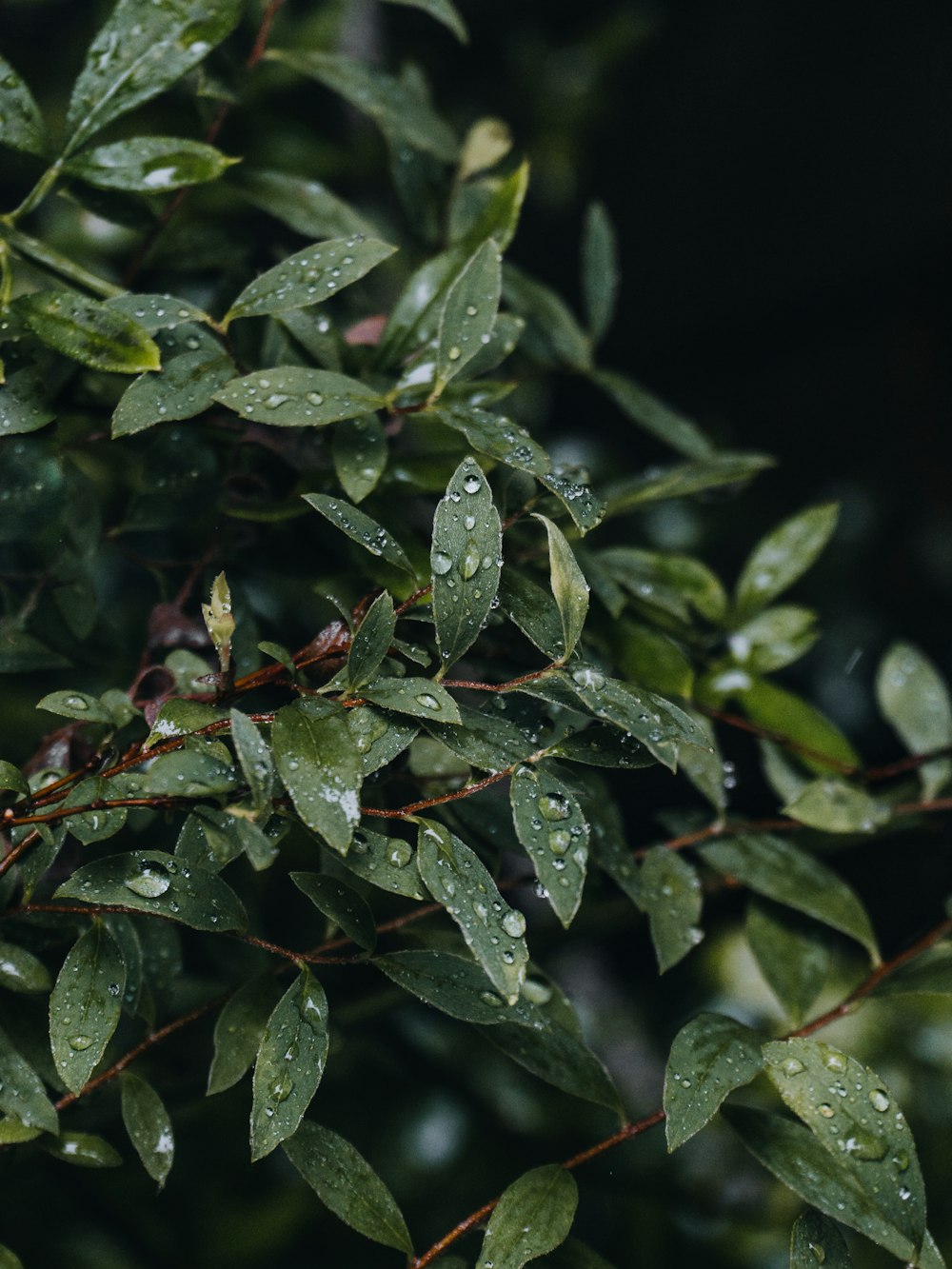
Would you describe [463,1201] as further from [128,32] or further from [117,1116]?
[128,32]

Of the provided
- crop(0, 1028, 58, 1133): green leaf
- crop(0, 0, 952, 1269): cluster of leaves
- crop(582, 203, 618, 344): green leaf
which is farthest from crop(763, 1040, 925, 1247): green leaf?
crop(582, 203, 618, 344): green leaf

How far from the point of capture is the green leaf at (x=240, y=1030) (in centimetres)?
55

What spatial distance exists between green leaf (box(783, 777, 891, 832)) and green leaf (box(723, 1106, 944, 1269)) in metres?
0.19

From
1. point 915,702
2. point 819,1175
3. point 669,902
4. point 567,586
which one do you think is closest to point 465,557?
point 567,586

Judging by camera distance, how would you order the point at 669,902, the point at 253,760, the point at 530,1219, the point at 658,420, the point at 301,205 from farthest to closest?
the point at 658,420 < the point at 301,205 < the point at 669,902 < the point at 530,1219 < the point at 253,760

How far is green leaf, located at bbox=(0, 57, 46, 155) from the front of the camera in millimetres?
604

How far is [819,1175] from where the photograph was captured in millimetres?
557

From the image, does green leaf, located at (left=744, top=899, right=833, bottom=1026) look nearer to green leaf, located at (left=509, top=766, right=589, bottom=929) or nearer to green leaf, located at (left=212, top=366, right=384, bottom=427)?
green leaf, located at (left=509, top=766, right=589, bottom=929)

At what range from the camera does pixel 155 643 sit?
64cm

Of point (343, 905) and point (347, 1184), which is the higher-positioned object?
point (343, 905)

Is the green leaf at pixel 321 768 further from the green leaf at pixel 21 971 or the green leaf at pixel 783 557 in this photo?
the green leaf at pixel 783 557

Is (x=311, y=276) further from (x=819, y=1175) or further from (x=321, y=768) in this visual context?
(x=819, y=1175)

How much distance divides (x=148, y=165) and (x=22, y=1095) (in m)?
0.51

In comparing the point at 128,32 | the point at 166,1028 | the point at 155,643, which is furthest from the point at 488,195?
the point at 166,1028
